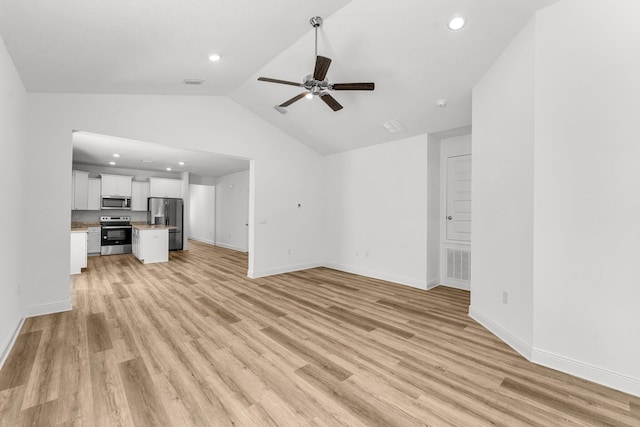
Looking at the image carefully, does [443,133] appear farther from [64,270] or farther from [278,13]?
[64,270]

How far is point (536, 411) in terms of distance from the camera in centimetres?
175

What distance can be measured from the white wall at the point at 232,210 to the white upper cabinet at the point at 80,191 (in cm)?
381

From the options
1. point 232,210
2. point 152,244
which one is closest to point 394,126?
point 152,244

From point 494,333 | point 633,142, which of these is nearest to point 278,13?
point 633,142

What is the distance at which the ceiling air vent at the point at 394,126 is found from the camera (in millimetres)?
4506

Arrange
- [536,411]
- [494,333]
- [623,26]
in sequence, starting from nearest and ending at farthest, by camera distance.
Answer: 1. [536,411]
2. [623,26]
3. [494,333]

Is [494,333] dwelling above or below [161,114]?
below

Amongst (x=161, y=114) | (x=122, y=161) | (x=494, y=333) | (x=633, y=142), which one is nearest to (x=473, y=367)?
(x=494, y=333)

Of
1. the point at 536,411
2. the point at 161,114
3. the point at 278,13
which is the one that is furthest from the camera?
the point at 161,114

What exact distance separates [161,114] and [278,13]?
2643 millimetres

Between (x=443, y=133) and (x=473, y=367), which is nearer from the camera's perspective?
(x=473, y=367)

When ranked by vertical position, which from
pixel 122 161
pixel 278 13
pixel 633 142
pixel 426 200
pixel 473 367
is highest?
pixel 278 13

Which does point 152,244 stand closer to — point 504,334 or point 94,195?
point 94,195

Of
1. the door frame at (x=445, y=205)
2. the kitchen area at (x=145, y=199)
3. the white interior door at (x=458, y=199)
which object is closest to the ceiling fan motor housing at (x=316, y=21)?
the door frame at (x=445, y=205)
